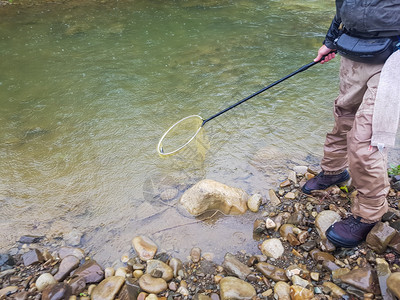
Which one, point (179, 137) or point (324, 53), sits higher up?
point (324, 53)

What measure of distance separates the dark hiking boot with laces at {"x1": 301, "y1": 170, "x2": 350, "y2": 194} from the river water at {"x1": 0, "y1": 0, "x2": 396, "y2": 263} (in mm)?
425

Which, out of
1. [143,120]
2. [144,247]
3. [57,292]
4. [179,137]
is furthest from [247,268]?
[143,120]

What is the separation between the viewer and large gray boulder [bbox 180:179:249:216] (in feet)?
10.0

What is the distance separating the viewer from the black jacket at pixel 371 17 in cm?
200

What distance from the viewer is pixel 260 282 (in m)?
2.32

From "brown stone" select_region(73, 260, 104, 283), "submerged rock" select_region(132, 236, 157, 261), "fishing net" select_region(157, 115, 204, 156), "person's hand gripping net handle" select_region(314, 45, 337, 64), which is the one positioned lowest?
"submerged rock" select_region(132, 236, 157, 261)

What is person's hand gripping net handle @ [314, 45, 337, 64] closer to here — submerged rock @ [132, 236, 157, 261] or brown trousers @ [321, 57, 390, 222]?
brown trousers @ [321, 57, 390, 222]

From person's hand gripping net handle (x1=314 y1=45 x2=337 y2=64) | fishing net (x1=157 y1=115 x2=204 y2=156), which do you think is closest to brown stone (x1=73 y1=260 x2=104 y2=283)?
fishing net (x1=157 y1=115 x2=204 y2=156)

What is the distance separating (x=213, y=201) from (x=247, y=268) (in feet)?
2.55

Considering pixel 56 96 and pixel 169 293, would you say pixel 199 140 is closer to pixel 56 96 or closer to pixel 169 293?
pixel 169 293

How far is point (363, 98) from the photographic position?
2.26 meters

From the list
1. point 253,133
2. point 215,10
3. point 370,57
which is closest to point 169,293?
point 370,57

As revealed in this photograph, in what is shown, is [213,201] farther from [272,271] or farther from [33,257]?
[33,257]

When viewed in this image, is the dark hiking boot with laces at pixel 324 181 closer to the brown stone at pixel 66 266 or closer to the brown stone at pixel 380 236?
the brown stone at pixel 380 236
